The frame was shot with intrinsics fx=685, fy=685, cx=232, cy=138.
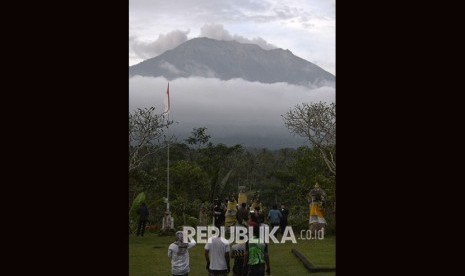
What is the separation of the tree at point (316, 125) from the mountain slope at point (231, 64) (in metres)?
23.2

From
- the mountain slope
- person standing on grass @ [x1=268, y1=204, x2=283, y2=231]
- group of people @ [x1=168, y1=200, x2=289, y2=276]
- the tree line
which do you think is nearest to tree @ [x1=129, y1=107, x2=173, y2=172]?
the tree line

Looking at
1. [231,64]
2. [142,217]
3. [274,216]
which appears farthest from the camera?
[231,64]

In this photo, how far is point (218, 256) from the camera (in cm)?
689

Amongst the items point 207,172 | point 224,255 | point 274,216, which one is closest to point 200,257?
point 274,216

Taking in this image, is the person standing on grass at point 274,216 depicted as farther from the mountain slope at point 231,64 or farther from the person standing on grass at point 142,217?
the mountain slope at point 231,64

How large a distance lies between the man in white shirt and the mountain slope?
34.0 metres

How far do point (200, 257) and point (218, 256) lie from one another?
477 cm

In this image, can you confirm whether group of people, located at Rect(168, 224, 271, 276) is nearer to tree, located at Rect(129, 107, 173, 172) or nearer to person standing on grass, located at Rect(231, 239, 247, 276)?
person standing on grass, located at Rect(231, 239, 247, 276)

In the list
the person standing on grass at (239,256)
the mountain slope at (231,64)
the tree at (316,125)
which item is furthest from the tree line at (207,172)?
the mountain slope at (231,64)

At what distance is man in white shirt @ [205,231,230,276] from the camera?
6.89 meters

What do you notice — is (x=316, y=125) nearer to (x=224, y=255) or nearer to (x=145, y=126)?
(x=145, y=126)
